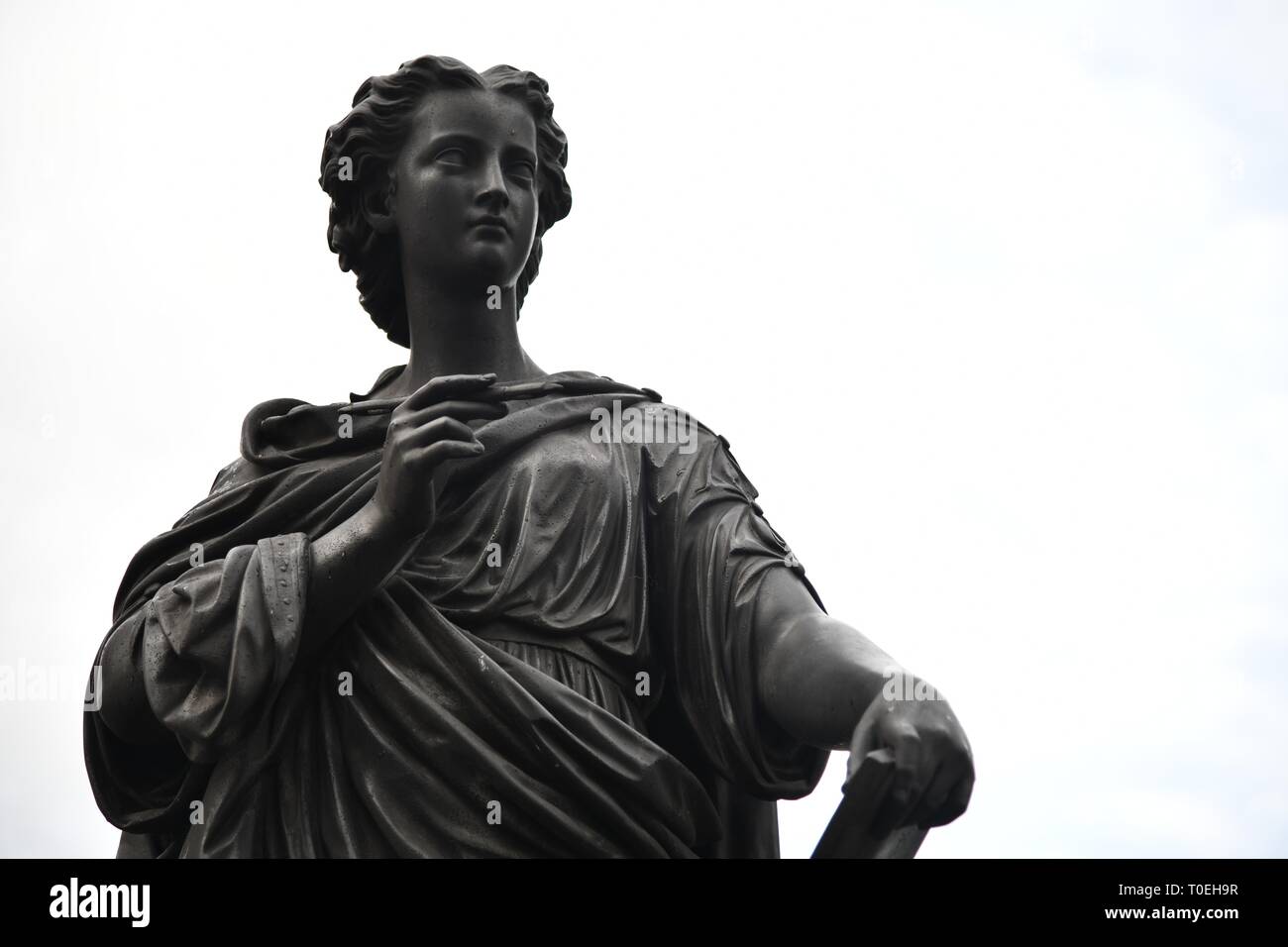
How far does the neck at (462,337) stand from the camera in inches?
454

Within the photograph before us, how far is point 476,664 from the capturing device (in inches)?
396

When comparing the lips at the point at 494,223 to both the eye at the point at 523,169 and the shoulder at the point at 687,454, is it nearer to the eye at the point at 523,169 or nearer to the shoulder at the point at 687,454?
the eye at the point at 523,169

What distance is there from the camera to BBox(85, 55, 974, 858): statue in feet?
32.6

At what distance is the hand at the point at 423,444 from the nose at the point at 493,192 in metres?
1.25

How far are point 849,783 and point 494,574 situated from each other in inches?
81.0

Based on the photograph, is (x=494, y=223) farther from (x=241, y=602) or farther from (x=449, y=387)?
(x=241, y=602)

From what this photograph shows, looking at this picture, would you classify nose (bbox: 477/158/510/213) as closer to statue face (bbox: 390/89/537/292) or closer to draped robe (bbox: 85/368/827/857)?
statue face (bbox: 390/89/537/292)

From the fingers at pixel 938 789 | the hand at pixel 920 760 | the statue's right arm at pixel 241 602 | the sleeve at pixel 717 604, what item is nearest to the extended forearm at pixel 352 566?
the statue's right arm at pixel 241 602

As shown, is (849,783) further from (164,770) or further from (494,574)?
(164,770)

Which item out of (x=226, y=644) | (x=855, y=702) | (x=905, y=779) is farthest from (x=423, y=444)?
(x=905, y=779)

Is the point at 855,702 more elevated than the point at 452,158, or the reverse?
the point at 452,158

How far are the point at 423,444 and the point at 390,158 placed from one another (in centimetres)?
212
